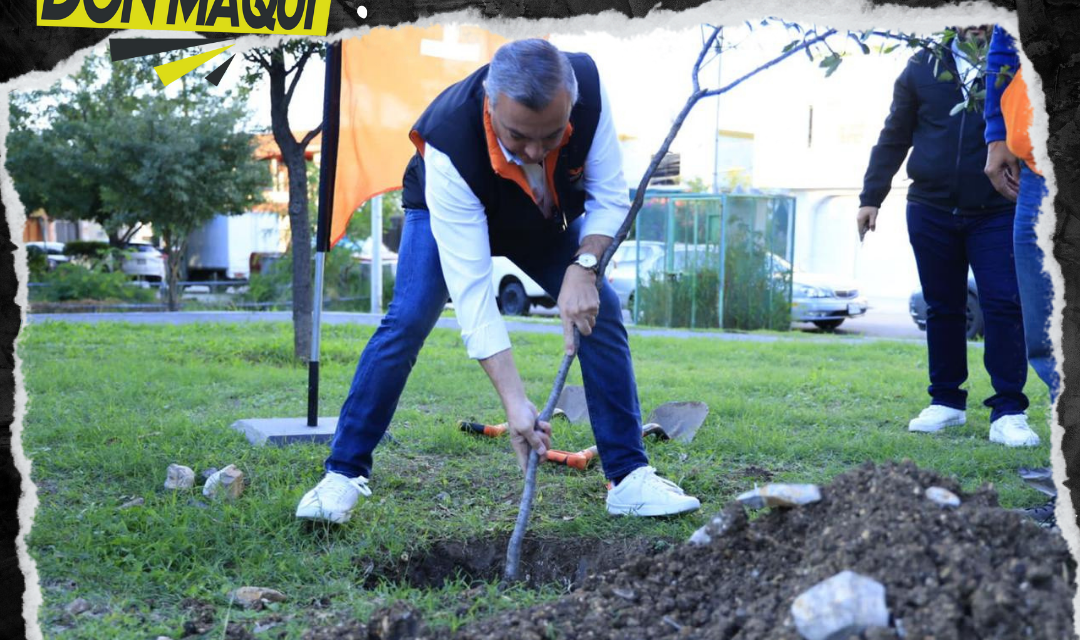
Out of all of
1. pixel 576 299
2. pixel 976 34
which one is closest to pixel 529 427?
pixel 576 299

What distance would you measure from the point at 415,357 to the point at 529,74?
1037mm

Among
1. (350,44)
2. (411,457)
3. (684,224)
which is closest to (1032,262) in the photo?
(411,457)

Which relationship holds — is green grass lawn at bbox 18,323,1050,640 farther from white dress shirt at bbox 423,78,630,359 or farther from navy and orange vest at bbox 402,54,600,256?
navy and orange vest at bbox 402,54,600,256

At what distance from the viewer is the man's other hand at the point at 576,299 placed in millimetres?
2670

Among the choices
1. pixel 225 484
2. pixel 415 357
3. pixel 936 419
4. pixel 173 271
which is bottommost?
pixel 225 484

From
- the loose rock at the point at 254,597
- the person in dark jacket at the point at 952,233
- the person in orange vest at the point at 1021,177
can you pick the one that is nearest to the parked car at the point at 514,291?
the person in dark jacket at the point at 952,233

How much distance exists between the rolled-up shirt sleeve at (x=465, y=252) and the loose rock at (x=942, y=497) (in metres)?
1.16

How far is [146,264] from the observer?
2159cm

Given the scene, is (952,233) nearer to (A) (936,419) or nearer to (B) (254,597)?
(A) (936,419)

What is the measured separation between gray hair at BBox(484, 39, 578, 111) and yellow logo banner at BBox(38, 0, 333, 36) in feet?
1.46

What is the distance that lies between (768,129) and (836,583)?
28.5m

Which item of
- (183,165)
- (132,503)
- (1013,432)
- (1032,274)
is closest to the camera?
(1032,274)

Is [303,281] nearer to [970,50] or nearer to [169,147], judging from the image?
[970,50]

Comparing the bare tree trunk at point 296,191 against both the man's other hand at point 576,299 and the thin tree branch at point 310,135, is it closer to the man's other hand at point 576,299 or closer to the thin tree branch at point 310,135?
the thin tree branch at point 310,135
